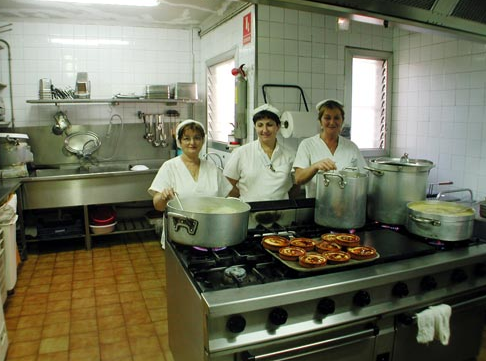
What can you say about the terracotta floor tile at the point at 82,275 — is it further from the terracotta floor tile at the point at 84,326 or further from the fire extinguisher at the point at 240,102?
the fire extinguisher at the point at 240,102

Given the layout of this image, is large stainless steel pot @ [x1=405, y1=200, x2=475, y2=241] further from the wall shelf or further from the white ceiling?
the wall shelf

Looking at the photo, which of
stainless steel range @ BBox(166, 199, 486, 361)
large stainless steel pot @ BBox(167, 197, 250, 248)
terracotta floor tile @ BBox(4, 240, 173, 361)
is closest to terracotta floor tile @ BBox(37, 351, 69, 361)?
terracotta floor tile @ BBox(4, 240, 173, 361)

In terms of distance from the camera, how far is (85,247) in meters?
4.40

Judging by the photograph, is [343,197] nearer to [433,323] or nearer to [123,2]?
[433,323]

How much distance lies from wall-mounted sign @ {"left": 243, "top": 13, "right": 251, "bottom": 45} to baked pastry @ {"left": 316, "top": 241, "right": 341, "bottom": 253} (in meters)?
2.54

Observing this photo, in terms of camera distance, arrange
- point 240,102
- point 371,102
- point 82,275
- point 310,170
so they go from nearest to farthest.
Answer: point 310,170
point 82,275
point 240,102
point 371,102

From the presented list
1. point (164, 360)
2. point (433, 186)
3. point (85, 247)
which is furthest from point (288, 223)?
point (85, 247)

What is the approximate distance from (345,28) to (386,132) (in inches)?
48.2

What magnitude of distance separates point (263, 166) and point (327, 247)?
108cm

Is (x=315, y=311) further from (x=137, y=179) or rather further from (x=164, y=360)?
(x=137, y=179)

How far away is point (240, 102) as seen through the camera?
378 centimetres

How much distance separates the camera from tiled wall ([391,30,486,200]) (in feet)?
11.5

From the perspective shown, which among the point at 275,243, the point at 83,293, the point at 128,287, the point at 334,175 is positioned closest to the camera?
the point at 275,243

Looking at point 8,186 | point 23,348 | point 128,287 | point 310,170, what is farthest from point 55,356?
point 310,170
